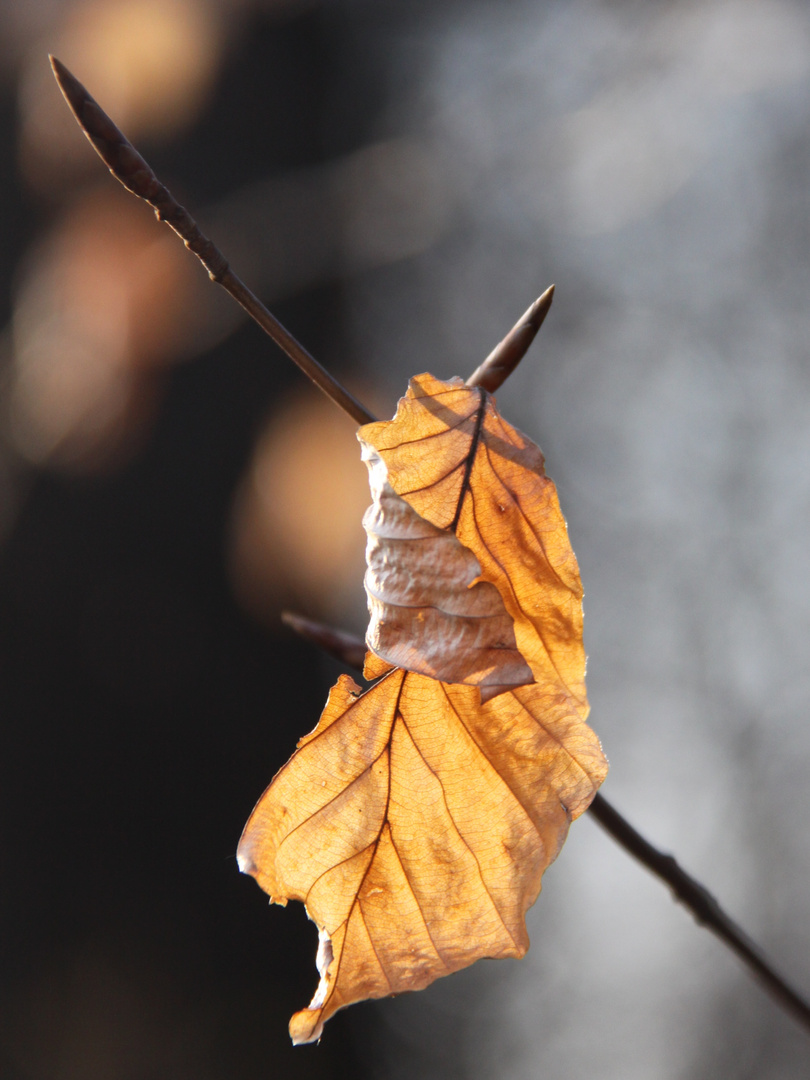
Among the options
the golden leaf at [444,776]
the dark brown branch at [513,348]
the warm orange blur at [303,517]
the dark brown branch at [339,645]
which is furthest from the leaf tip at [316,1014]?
the warm orange blur at [303,517]

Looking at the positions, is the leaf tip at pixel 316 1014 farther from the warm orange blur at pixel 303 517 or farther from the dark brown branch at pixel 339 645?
the warm orange blur at pixel 303 517

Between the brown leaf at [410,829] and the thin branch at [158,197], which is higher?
the thin branch at [158,197]

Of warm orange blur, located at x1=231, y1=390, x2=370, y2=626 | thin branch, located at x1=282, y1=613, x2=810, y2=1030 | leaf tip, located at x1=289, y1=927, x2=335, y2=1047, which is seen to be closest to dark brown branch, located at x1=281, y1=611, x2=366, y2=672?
thin branch, located at x1=282, y1=613, x2=810, y2=1030

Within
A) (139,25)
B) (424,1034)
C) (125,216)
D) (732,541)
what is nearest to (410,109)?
(139,25)

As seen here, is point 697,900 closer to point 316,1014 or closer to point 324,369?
point 316,1014

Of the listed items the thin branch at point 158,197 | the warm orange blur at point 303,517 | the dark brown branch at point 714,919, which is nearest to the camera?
the thin branch at point 158,197

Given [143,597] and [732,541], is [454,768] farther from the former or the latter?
[732,541]

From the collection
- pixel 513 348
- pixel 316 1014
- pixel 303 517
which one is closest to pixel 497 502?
pixel 513 348
